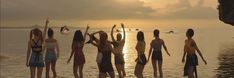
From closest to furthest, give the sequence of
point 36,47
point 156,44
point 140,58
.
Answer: point 36,47 < point 140,58 < point 156,44

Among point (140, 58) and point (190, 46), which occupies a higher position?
point (190, 46)

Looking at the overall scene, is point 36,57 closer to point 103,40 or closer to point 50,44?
point 50,44

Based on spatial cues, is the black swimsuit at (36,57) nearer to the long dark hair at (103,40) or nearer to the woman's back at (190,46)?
the long dark hair at (103,40)

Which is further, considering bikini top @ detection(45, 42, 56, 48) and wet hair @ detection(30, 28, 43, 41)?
bikini top @ detection(45, 42, 56, 48)

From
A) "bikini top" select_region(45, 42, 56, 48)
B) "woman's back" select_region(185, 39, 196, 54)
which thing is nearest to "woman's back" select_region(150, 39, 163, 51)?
"woman's back" select_region(185, 39, 196, 54)

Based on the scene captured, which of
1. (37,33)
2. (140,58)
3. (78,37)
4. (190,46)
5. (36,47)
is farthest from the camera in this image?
(78,37)

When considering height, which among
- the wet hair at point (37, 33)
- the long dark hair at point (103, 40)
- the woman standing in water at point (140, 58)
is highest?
the wet hair at point (37, 33)

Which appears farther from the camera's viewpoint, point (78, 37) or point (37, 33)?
point (78, 37)

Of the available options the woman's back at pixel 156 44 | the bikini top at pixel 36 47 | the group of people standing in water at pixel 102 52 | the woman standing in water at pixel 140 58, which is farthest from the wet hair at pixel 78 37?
the woman's back at pixel 156 44

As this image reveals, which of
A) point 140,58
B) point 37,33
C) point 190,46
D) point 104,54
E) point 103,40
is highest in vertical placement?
point 37,33

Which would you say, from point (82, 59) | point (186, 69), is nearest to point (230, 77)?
point (186, 69)

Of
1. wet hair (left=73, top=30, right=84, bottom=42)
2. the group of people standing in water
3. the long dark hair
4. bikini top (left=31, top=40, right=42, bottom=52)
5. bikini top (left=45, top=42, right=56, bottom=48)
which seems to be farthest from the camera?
bikini top (left=45, top=42, right=56, bottom=48)

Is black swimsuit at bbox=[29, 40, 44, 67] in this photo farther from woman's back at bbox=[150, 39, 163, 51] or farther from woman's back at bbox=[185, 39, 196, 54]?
woman's back at bbox=[185, 39, 196, 54]

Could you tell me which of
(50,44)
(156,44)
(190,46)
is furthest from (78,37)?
(190,46)
